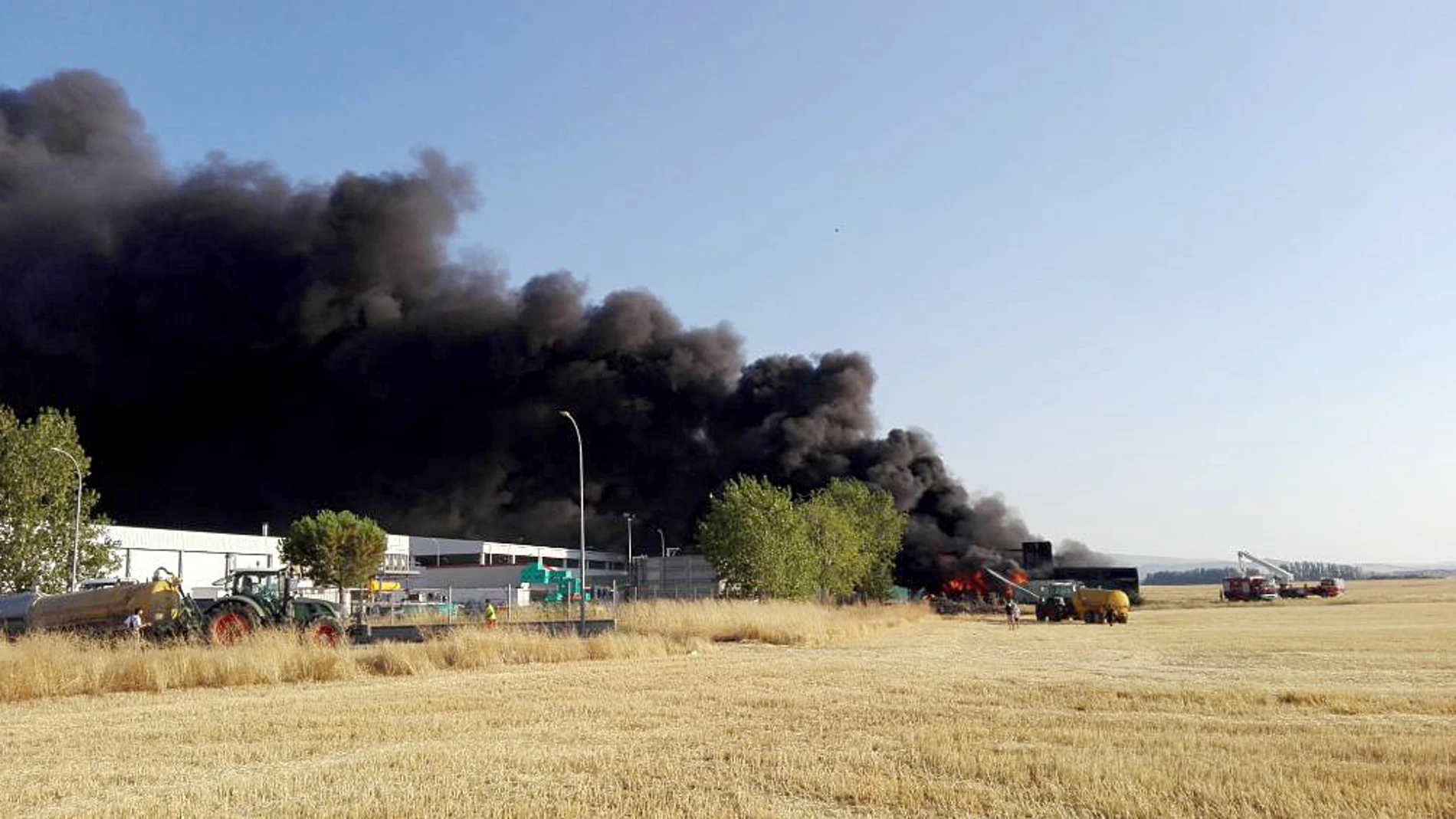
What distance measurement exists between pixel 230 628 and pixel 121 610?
350 centimetres

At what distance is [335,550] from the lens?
4991cm

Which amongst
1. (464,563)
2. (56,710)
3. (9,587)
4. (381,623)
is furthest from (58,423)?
(464,563)

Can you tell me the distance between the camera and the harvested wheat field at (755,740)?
25.2ft

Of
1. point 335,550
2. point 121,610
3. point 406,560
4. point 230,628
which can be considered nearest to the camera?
→ point 230,628

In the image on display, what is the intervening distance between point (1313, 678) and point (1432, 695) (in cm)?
325

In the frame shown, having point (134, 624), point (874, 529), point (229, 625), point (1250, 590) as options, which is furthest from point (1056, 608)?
point (134, 624)

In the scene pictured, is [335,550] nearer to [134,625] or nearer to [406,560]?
[134,625]

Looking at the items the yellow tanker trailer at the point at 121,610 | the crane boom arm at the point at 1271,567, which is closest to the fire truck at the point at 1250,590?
the crane boom arm at the point at 1271,567

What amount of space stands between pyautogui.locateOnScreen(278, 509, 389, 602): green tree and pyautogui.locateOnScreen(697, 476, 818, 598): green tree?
1568 cm

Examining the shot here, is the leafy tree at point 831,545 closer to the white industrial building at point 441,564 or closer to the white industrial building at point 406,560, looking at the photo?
the white industrial building at point 441,564

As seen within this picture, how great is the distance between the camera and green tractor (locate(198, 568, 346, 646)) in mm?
22188

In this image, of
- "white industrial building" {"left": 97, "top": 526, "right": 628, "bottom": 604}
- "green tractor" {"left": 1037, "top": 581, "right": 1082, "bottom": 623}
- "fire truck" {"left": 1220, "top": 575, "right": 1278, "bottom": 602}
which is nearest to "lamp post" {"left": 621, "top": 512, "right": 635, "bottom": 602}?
"white industrial building" {"left": 97, "top": 526, "right": 628, "bottom": 604}

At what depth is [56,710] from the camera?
46.5 ft

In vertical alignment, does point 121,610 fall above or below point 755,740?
above
